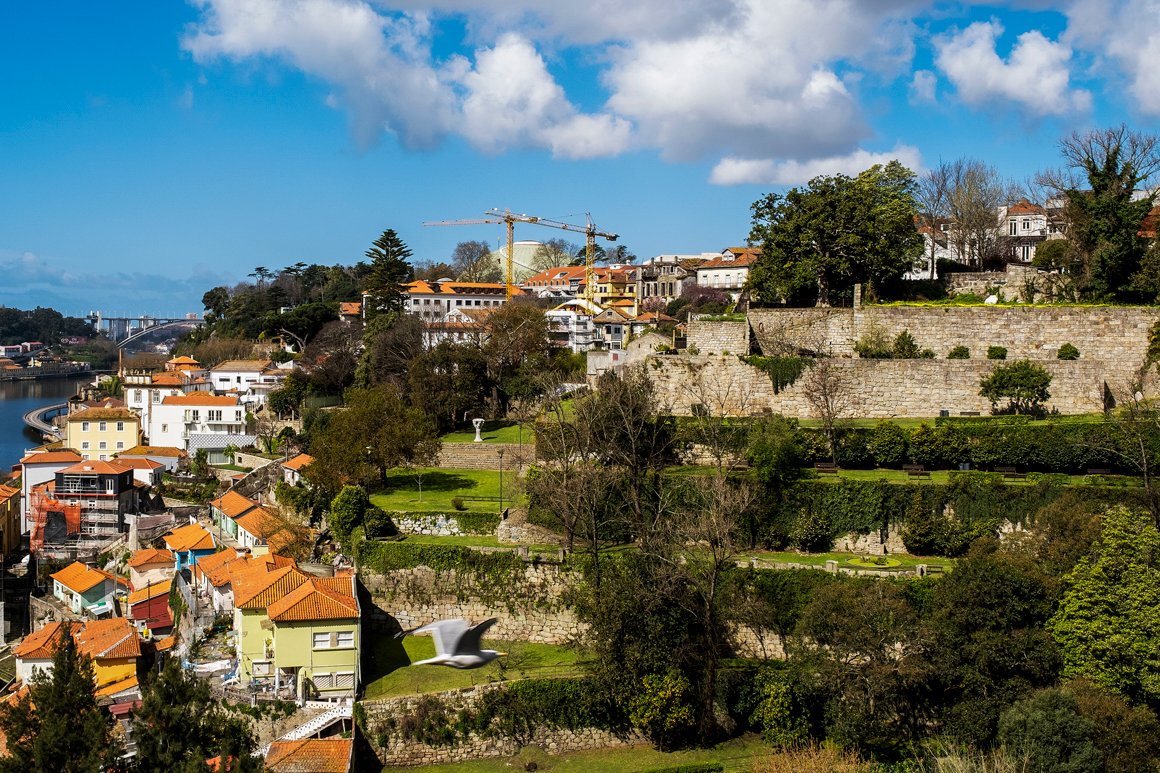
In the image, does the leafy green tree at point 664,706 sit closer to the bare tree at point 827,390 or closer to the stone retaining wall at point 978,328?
the bare tree at point 827,390

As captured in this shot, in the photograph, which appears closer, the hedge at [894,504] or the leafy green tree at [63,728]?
the leafy green tree at [63,728]

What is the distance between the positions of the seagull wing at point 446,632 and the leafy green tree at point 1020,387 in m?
17.7

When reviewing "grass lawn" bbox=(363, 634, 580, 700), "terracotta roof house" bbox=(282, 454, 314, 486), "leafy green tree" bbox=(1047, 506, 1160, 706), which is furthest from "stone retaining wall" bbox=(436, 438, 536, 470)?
"leafy green tree" bbox=(1047, 506, 1160, 706)

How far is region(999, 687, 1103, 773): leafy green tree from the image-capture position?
19.6m

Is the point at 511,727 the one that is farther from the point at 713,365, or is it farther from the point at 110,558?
the point at 110,558

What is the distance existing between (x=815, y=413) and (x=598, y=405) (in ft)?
24.7

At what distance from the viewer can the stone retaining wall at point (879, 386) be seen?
3256cm

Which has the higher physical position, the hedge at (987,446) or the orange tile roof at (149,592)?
the hedge at (987,446)

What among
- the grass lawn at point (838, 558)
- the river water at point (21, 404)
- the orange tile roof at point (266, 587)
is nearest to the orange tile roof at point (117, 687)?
the orange tile roof at point (266, 587)

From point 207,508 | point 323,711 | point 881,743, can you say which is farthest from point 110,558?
point 881,743

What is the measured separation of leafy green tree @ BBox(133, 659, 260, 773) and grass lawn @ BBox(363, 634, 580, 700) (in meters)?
4.12

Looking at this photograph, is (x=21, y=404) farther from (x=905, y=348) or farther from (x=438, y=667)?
(x=905, y=348)

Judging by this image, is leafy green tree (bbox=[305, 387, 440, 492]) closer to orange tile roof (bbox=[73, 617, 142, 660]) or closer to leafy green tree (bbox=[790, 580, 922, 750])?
orange tile roof (bbox=[73, 617, 142, 660])

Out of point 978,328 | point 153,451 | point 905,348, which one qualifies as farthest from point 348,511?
point 153,451
